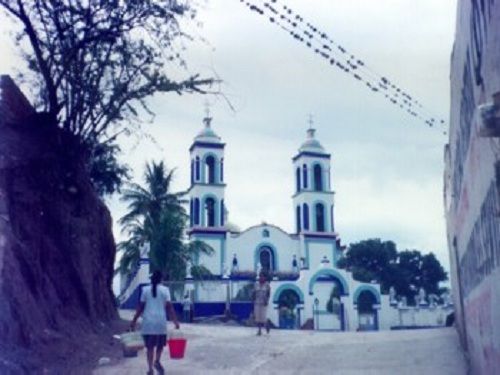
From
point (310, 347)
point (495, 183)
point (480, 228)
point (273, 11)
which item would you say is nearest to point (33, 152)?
point (273, 11)

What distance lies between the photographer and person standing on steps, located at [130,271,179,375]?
868 centimetres

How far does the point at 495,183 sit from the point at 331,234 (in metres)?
46.3

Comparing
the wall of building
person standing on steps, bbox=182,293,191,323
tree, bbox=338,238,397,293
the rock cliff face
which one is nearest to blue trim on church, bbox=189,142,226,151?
the wall of building

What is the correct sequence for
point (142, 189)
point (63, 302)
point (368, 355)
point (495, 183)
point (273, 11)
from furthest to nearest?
point (142, 189), point (63, 302), point (368, 355), point (273, 11), point (495, 183)

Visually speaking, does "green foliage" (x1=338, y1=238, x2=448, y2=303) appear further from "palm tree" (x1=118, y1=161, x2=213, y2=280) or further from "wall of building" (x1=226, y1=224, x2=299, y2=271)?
"palm tree" (x1=118, y1=161, x2=213, y2=280)

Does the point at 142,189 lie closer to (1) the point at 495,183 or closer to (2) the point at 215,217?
(2) the point at 215,217

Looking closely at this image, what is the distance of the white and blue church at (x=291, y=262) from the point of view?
34031mm

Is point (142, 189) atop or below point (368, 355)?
atop

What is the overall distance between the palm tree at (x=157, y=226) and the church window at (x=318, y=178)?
20422 mm

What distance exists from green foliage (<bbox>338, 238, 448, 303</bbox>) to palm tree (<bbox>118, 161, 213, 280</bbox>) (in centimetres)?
2991

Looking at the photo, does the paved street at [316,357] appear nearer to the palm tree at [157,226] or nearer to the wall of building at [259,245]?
the palm tree at [157,226]

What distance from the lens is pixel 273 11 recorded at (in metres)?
10.4

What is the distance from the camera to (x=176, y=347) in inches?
408

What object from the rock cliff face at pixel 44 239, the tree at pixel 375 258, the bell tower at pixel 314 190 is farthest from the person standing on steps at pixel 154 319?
the tree at pixel 375 258
